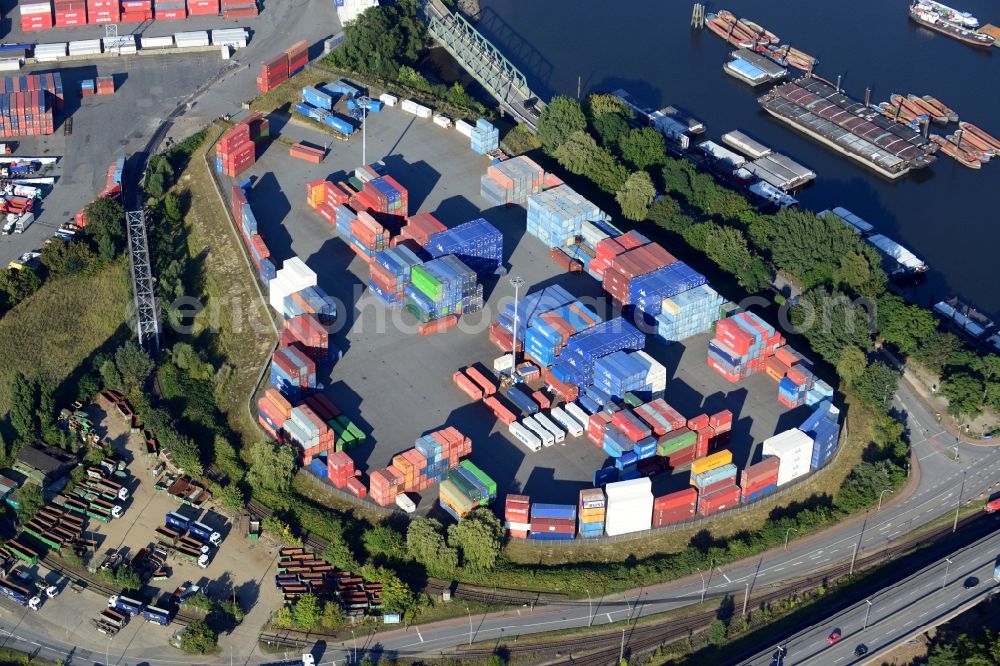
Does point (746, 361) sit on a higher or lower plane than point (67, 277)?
higher

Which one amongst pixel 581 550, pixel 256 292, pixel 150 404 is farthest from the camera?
pixel 256 292

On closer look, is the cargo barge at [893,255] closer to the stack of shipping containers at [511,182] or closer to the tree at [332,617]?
the stack of shipping containers at [511,182]

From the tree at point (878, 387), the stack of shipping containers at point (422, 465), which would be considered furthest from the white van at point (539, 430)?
the tree at point (878, 387)

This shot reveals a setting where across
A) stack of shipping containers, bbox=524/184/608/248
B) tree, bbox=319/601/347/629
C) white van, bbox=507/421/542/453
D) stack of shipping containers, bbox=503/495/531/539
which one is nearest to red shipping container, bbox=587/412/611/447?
white van, bbox=507/421/542/453

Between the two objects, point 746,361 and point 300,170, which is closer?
point 746,361

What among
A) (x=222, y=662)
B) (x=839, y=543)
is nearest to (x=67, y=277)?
(x=222, y=662)

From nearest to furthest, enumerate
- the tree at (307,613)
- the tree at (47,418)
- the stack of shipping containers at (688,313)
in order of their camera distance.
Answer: the tree at (307,613), the tree at (47,418), the stack of shipping containers at (688,313)

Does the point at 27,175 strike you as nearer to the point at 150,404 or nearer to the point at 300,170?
the point at 300,170
